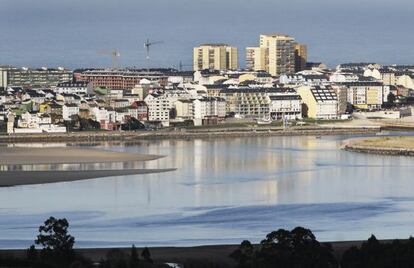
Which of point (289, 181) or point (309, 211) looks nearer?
point (309, 211)

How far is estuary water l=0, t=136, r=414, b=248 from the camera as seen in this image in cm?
986

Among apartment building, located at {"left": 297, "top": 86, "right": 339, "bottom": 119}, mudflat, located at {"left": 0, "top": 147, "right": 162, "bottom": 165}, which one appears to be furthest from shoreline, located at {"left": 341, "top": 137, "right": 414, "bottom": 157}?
apartment building, located at {"left": 297, "top": 86, "right": 339, "bottom": 119}

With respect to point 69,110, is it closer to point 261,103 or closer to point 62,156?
point 261,103

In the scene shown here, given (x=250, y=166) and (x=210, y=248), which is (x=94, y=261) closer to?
(x=210, y=248)

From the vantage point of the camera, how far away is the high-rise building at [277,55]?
1309 inches

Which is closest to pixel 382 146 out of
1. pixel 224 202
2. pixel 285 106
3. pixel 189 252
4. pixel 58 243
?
pixel 224 202

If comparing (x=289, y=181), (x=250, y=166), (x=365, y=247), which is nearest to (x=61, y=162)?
(x=250, y=166)

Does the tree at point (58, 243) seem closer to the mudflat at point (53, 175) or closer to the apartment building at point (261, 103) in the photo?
the mudflat at point (53, 175)

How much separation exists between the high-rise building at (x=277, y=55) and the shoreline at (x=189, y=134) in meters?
10.7

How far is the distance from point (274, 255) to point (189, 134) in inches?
536

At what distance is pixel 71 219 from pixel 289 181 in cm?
325

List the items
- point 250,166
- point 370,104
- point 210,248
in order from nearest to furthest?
point 210,248
point 250,166
point 370,104

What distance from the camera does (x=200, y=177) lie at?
540 inches

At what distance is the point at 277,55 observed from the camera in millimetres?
33469
